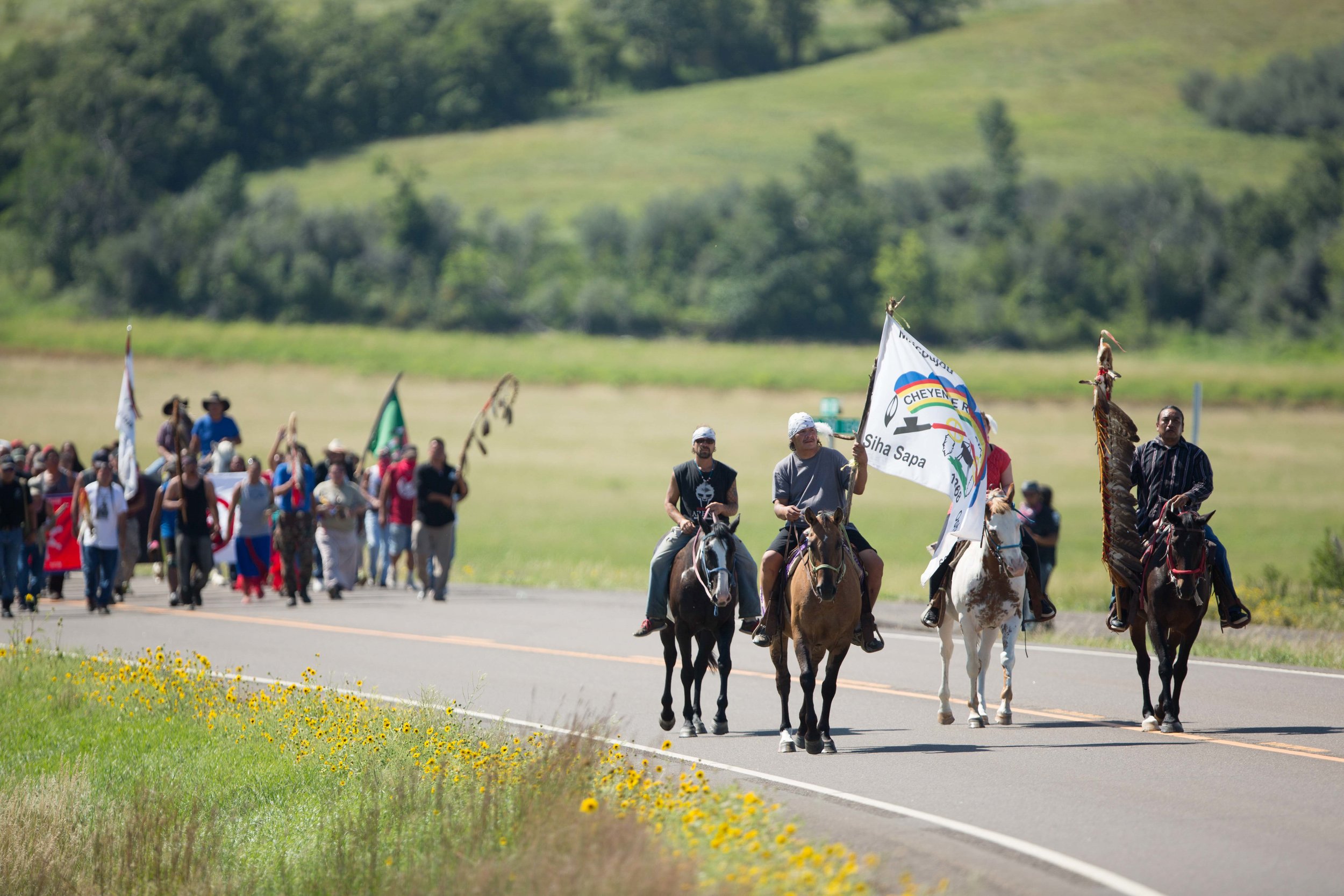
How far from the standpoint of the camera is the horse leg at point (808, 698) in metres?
12.2

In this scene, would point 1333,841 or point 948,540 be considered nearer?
point 1333,841

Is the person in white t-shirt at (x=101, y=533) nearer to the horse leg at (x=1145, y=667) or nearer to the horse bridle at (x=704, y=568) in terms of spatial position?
the horse bridle at (x=704, y=568)

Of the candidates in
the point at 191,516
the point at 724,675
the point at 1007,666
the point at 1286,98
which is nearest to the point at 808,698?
the point at 724,675

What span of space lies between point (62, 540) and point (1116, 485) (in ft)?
56.5

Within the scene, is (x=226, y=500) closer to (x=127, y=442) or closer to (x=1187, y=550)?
(x=127, y=442)

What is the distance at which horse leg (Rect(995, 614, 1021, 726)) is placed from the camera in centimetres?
1367

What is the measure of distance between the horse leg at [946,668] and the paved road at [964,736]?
144mm

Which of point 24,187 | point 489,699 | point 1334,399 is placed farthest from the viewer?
point 24,187

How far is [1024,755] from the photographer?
39.3 feet

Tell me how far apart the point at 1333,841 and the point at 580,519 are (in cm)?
3884

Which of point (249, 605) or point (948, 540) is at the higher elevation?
point (948, 540)

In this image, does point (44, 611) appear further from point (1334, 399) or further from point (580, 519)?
point (1334, 399)

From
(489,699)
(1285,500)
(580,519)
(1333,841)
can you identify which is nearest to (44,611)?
(489,699)

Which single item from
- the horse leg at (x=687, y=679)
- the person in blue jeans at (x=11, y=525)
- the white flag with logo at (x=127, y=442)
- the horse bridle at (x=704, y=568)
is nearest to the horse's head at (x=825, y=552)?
the horse bridle at (x=704, y=568)
